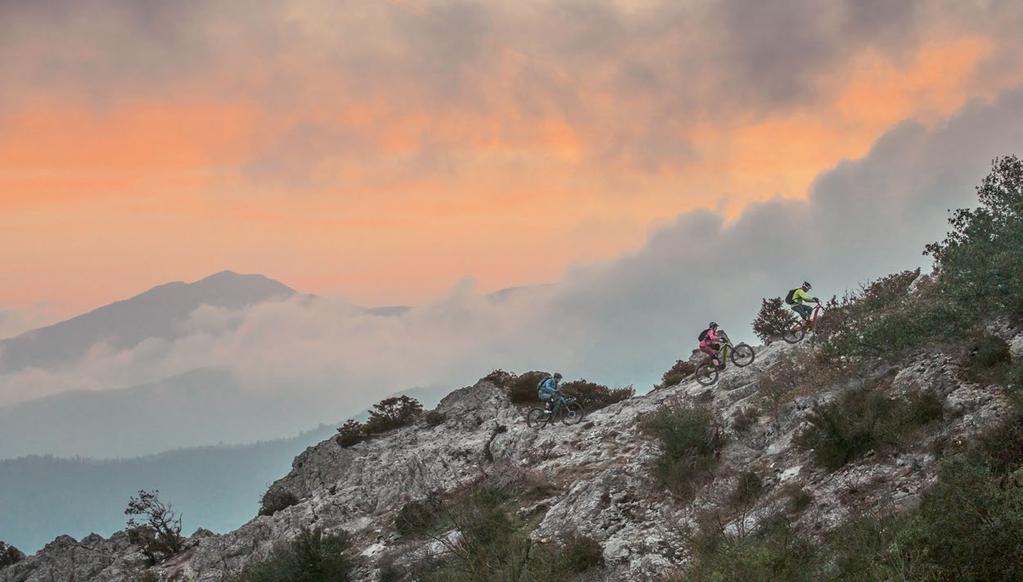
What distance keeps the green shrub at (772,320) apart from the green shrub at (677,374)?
175 inches

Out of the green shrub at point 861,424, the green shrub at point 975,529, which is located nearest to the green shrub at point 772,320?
the green shrub at point 861,424

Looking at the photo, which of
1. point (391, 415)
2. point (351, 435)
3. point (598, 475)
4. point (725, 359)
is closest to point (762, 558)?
point (598, 475)

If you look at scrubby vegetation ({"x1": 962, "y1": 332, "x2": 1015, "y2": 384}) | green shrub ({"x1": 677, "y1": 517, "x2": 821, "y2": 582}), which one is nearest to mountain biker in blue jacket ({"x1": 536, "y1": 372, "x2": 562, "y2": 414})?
green shrub ({"x1": 677, "y1": 517, "x2": 821, "y2": 582})

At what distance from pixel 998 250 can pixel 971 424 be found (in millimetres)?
8827

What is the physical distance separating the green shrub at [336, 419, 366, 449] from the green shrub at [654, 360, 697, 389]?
15833 mm

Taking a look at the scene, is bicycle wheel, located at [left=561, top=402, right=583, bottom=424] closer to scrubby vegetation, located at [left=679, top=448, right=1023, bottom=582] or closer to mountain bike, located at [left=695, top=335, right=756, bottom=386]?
mountain bike, located at [left=695, top=335, right=756, bottom=386]

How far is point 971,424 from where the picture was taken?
14.6 m

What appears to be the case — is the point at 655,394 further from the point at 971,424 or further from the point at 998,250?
the point at 971,424

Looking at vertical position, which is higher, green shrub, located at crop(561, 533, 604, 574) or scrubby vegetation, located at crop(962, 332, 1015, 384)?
scrubby vegetation, located at crop(962, 332, 1015, 384)

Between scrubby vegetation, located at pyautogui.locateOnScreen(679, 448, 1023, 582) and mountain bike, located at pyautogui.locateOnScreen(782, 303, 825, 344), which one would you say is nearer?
scrubby vegetation, located at pyautogui.locateOnScreen(679, 448, 1023, 582)

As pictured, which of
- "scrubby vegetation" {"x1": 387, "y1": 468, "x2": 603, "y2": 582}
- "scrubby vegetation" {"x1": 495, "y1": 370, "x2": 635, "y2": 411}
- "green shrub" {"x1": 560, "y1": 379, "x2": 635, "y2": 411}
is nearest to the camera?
"scrubby vegetation" {"x1": 387, "y1": 468, "x2": 603, "y2": 582}

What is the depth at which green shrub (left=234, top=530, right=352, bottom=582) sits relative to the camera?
22.0 metres

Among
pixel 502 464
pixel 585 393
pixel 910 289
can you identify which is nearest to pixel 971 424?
pixel 910 289

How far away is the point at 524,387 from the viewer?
36.6 metres
